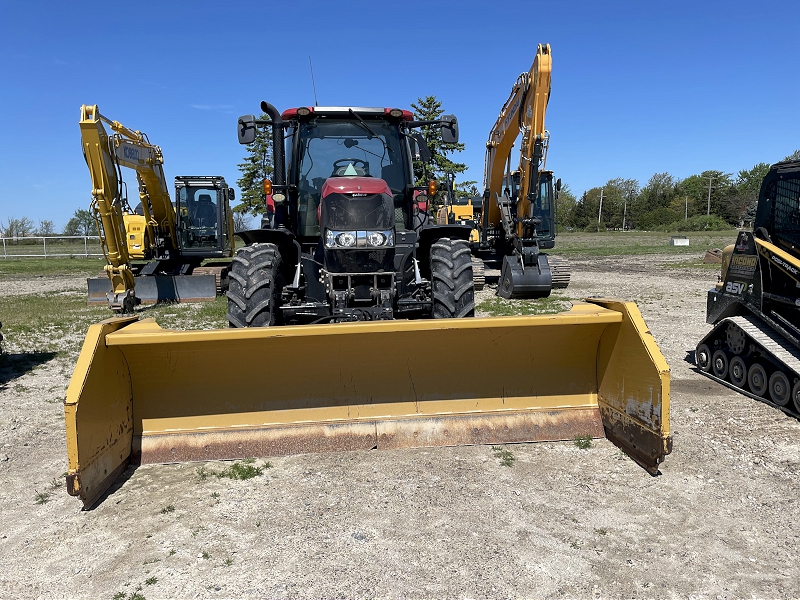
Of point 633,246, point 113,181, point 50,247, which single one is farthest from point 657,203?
point 113,181

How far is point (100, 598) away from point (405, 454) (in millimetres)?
2030

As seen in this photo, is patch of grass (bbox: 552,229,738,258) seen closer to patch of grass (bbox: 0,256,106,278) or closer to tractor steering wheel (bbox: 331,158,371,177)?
patch of grass (bbox: 0,256,106,278)

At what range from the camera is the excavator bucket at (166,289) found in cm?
1266

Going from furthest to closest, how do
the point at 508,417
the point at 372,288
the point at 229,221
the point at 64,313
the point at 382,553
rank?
the point at 229,221 → the point at 64,313 → the point at 372,288 → the point at 508,417 → the point at 382,553

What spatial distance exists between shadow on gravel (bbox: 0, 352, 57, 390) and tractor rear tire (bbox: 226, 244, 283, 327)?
290cm

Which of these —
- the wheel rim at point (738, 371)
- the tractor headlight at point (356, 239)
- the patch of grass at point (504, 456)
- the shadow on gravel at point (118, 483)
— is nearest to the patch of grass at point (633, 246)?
the wheel rim at point (738, 371)

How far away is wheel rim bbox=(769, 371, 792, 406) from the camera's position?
5.00 metres

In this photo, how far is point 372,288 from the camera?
204 inches

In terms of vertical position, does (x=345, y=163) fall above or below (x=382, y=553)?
above

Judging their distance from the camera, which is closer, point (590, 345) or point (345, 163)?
point (590, 345)

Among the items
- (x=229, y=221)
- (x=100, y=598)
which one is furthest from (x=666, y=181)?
(x=100, y=598)

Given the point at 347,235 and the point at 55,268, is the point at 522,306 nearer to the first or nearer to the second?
the point at 347,235

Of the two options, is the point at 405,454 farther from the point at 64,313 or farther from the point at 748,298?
the point at 64,313

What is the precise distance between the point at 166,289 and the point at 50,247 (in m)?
29.6
